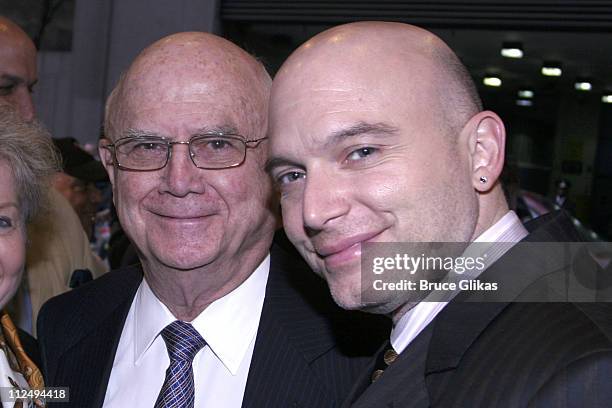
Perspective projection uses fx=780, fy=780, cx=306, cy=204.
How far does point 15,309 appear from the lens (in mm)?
2656

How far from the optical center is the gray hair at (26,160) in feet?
6.78

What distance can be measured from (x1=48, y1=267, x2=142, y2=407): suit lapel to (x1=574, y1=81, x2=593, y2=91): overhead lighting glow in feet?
18.5

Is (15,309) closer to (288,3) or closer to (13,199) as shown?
(13,199)

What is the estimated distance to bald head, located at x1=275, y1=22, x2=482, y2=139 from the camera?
1.44 m

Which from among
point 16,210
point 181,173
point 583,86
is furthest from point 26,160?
point 583,86

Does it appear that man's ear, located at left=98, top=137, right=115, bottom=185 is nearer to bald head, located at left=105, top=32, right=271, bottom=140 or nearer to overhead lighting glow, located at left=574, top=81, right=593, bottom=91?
bald head, located at left=105, top=32, right=271, bottom=140

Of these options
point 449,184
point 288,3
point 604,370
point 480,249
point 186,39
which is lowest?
point 604,370

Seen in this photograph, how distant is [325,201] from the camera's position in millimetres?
1435

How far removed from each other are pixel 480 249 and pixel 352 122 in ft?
1.13

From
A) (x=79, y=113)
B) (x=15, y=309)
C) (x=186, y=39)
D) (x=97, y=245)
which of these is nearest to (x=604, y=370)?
(x=186, y=39)

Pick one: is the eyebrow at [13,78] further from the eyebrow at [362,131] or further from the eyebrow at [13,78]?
the eyebrow at [362,131]

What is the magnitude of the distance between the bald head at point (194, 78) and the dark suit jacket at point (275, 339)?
17.7 inches

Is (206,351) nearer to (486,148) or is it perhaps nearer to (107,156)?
(107,156)

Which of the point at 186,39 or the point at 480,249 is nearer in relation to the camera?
the point at 480,249
